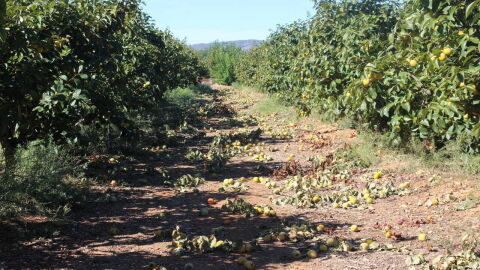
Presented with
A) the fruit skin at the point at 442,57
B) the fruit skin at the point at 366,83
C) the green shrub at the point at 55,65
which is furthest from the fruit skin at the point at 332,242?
the green shrub at the point at 55,65

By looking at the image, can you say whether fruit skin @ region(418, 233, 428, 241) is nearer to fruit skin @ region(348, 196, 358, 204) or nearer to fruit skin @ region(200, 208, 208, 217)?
fruit skin @ region(348, 196, 358, 204)

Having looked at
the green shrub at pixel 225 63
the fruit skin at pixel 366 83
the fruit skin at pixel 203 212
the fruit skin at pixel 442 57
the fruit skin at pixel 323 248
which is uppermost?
the green shrub at pixel 225 63

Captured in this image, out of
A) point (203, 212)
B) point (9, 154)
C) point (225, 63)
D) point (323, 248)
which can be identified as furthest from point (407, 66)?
point (225, 63)

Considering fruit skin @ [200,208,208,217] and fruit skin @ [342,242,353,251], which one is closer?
fruit skin @ [342,242,353,251]

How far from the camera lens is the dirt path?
11.5 ft

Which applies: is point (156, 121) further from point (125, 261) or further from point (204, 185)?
point (125, 261)

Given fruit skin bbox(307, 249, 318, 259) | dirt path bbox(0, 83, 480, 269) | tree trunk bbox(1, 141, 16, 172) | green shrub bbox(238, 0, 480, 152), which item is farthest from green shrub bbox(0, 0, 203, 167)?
green shrub bbox(238, 0, 480, 152)

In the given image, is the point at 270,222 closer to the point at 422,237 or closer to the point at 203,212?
the point at 203,212

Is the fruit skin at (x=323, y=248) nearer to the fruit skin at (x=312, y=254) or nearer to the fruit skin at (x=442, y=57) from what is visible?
the fruit skin at (x=312, y=254)

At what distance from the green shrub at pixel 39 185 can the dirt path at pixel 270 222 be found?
256 mm

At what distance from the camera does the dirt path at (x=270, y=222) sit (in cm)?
350

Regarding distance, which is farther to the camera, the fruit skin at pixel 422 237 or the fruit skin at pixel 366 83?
the fruit skin at pixel 366 83

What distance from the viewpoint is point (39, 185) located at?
448cm

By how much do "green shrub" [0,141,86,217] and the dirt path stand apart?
0.26m
